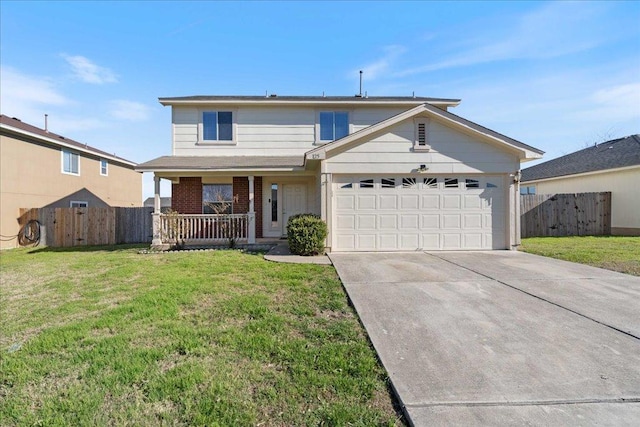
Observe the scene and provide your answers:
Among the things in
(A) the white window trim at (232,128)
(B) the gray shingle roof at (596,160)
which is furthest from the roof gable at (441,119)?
(B) the gray shingle roof at (596,160)

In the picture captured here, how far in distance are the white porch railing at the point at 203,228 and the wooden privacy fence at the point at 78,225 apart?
208 inches

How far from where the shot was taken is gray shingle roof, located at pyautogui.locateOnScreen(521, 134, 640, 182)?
53.7 feet

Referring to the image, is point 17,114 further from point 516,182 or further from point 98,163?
point 516,182

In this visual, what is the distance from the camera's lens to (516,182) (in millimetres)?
10609

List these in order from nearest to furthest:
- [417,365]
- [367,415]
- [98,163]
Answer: [367,415] → [417,365] → [98,163]

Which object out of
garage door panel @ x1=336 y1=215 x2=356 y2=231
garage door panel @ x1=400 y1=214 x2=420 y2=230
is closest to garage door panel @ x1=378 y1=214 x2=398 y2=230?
garage door panel @ x1=400 y1=214 x2=420 y2=230

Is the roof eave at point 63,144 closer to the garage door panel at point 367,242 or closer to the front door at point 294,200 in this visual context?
the front door at point 294,200

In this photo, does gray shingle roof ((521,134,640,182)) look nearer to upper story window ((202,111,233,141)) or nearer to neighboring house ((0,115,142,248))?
upper story window ((202,111,233,141))

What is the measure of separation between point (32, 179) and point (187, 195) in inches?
369

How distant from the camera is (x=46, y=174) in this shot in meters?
16.8

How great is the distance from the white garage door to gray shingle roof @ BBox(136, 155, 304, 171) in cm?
280

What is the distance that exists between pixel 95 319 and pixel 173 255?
232 inches

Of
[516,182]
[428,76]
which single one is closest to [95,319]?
[516,182]

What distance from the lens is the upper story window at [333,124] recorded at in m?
14.1
